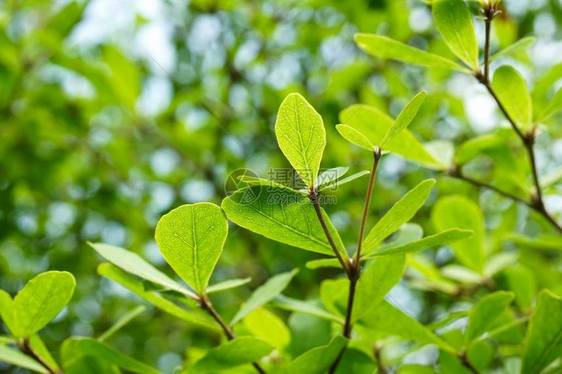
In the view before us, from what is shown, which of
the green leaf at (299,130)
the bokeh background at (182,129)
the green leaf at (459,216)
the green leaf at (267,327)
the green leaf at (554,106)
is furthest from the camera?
the bokeh background at (182,129)

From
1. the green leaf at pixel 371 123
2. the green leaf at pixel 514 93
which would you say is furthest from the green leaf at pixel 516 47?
the green leaf at pixel 371 123

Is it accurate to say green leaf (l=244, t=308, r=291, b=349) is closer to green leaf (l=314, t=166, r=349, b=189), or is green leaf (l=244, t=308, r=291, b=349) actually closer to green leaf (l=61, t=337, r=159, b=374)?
Answer: green leaf (l=61, t=337, r=159, b=374)

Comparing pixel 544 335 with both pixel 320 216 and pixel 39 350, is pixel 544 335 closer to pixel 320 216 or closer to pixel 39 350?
pixel 320 216

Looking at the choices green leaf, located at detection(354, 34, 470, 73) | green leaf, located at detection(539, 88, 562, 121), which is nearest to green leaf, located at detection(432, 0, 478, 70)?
green leaf, located at detection(354, 34, 470, 73)

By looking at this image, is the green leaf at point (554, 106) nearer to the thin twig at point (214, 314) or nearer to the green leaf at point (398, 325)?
the green leaf at point (398, 325)

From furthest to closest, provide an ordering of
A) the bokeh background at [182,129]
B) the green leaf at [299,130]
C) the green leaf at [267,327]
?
1. the bokeh background at [182,129]
2. the green leaf at [267,327]
3. the green leaf at [299,130]
